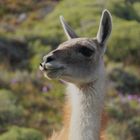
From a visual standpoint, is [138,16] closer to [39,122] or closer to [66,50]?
[39,122]

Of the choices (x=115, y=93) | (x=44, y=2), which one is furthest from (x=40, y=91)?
(x=44, y=2)

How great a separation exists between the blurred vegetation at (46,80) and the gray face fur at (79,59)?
3.40m

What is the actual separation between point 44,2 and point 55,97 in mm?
19211

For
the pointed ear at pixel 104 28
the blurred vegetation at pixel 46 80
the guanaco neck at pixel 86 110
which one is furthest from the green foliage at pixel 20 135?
the guanaco neck at pixel 86 110

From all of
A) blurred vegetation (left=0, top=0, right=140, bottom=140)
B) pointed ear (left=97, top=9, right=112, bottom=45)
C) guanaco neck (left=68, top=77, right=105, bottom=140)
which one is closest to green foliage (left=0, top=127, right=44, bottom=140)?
blurred vegetation (left=0, top=0, right=140, bottom=140)

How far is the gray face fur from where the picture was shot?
6.91 metres

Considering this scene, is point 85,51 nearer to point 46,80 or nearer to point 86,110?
point 86,110

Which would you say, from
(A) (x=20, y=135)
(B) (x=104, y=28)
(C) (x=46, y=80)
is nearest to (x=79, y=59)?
(B) (x=104, y=28)

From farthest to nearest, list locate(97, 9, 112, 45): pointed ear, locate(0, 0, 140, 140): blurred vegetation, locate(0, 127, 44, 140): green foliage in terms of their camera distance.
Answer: locate(0, 0, 140, 140): blurred vegetation < locate(0, 127, 44, 140): green foliage < locate(97, 9, 112, 45): pointed ear

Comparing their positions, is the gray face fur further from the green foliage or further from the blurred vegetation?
the green foliage

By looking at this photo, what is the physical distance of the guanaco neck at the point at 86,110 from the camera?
7.15 meters

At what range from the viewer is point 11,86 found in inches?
659

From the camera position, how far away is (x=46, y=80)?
18.1 meters

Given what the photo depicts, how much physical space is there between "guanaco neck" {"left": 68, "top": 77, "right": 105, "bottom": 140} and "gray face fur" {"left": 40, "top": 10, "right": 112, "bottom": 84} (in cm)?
10
